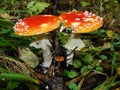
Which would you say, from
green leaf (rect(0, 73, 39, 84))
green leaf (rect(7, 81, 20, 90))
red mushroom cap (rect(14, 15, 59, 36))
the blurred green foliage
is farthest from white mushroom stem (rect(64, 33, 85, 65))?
green leaf (rect(7, 81, 20, 90))

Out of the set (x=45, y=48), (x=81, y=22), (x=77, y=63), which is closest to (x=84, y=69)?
(x=77, y=63)

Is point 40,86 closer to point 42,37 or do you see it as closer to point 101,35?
point 42,37

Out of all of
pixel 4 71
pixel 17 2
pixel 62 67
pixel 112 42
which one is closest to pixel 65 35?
pixel 62 67

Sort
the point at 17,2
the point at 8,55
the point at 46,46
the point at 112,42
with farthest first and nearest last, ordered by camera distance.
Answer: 1. the point at 17,2
2. the point at 112,42
3. the point at 8,55
4. the point at 46,46

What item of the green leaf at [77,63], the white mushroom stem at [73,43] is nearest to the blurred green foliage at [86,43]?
the green leaf at [77,63]

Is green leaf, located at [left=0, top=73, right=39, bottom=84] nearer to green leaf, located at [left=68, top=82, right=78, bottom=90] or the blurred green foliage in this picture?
the blurred green foliage
